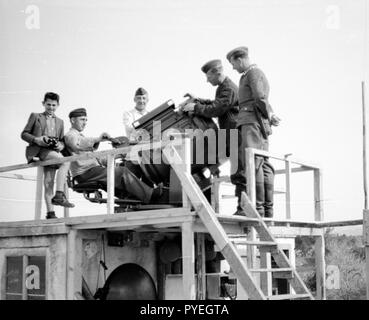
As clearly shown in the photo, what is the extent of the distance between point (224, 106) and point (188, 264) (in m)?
2.26

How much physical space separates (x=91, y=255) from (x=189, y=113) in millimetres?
2434

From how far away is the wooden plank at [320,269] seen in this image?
29.3ft

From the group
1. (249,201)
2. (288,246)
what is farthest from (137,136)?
(288,246)

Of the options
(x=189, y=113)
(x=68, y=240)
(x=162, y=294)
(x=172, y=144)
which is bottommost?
(x=162, y=294)

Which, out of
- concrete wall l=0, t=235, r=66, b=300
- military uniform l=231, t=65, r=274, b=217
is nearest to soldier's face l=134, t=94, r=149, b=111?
military uniform l=231, t=65, r=274, b=217

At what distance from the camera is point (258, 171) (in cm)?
794

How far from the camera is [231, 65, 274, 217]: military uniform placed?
7922 mm

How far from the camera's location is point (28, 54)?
32.2 ft

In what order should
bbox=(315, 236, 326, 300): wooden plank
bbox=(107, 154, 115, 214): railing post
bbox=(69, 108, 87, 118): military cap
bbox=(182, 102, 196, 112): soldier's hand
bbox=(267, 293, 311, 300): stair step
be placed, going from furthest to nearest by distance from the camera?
bbox=(69, 108, 87, 118): military cap
bbox=(315, 236, 326, 300): wooden plank
bbox=(182, 102, 196, 112): soldier's hand
bbox=(107, 154, 115, 214): railing post
bbox=(267, 293, 311, 300): stair step

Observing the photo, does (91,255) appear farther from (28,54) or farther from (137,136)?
(28,54)

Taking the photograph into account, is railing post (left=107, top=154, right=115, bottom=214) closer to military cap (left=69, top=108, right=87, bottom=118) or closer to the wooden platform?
the wooden platform

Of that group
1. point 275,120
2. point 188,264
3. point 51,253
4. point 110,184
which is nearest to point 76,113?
point 110,184

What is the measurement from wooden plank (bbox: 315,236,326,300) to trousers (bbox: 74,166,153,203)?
8.29 feet

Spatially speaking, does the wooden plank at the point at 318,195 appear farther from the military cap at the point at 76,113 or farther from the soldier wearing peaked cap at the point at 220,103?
the military cap at the point at 76,113
